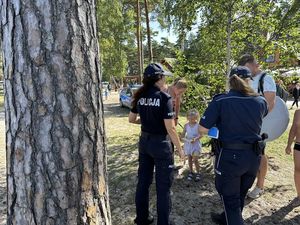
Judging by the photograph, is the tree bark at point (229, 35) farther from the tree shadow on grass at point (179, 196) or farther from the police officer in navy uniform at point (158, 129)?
the police officer in navy uniform at point (158, 129)

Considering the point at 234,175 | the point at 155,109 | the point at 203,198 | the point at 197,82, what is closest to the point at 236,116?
the point at 234,175

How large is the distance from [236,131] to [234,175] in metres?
0.44

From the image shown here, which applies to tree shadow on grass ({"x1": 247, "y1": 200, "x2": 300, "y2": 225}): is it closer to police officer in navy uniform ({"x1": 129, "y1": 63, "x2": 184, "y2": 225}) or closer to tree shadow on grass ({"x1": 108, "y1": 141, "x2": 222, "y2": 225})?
tree shadow on grass ({"x1": 108, "y1": 141, "x2": 222, "y2": 225})

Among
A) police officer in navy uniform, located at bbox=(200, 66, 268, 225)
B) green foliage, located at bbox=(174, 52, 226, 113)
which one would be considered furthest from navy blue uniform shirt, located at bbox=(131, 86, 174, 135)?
green foliage, located at bbox=(174, 52, 226, 113)

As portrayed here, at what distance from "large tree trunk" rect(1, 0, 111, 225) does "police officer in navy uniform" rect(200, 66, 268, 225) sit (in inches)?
62.0

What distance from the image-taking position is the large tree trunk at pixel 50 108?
1483 mm

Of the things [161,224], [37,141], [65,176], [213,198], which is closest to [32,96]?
[37,141]

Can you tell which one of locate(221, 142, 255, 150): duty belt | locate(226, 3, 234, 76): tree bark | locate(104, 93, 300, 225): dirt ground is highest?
locate(226, 3, 234, 76): tree bark

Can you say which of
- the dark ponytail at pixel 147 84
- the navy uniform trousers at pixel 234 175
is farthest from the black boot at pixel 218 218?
the dark ponytail at pixel 147 84

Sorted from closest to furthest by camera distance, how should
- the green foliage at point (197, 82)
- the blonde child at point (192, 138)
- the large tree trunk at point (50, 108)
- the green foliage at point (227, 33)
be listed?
1. the large tree trunk at point (50, 108)
2. the blonde child at point (192, 138)
3. the green foliage at point (227, 33)
4. the green foliage at point (197, 82)

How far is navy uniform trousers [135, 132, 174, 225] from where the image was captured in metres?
3.25

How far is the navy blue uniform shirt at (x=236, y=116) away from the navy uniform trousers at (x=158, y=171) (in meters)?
0.56

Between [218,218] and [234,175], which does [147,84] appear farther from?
[218,218]

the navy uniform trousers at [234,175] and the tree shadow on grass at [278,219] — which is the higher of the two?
the navy uniform trousers at [234,175]
